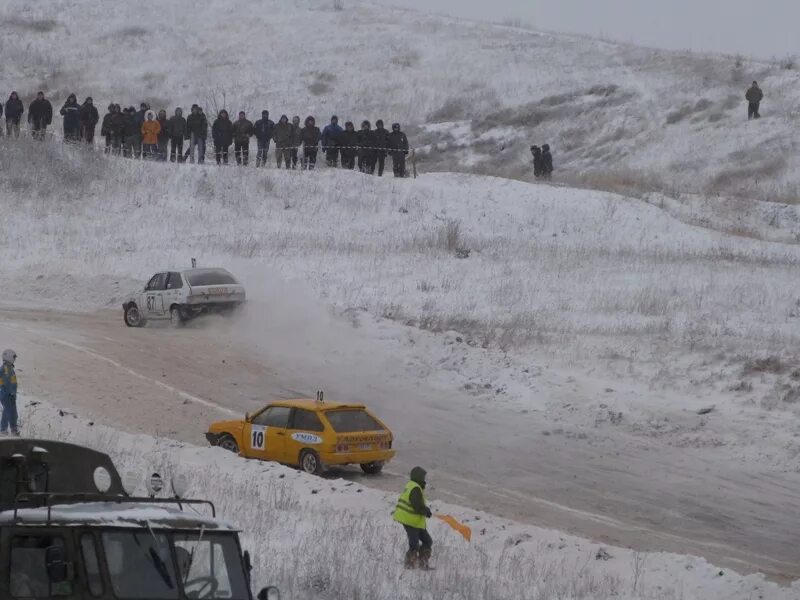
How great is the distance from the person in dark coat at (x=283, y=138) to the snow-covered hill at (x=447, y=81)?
10.7 meters

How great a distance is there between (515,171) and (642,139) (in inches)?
274

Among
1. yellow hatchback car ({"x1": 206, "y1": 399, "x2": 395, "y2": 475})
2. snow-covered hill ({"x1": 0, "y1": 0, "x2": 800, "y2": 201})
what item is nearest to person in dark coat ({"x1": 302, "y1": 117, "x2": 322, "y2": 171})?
snow-covered hill ({"x1": 0, "y1": 0, "x2": 800, "y2": 201})

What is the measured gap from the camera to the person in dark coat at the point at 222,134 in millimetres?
42281

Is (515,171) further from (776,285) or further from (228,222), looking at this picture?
(776,285)

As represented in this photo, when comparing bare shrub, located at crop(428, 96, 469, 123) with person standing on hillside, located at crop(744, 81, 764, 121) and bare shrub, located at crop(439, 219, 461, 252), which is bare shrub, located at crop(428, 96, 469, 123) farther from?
bare shrub, located at crop(439, 219, 461, 252)

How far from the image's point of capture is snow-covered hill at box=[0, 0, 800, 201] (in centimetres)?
5691

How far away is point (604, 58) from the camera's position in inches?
2960

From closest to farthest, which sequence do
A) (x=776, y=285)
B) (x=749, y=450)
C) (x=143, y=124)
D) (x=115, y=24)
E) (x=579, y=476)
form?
(x=579, y=476) → (x=749, y=450) → (x=776, y=285) → (x=143, y=124) → (x=115, y=24)

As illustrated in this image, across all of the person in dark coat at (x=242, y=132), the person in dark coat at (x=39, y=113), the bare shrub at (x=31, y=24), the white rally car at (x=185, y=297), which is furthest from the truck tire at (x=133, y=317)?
the bare shrub at (x=31, y=24)

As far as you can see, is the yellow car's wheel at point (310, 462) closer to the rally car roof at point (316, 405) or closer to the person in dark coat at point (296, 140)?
the rally car roof at point (316, 405)

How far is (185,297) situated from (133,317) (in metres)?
1.88

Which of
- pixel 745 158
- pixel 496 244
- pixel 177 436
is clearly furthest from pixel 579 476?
pixel 745 158

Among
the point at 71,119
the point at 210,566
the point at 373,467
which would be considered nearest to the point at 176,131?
the point at 71,119

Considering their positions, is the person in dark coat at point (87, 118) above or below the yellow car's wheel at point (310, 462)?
above
